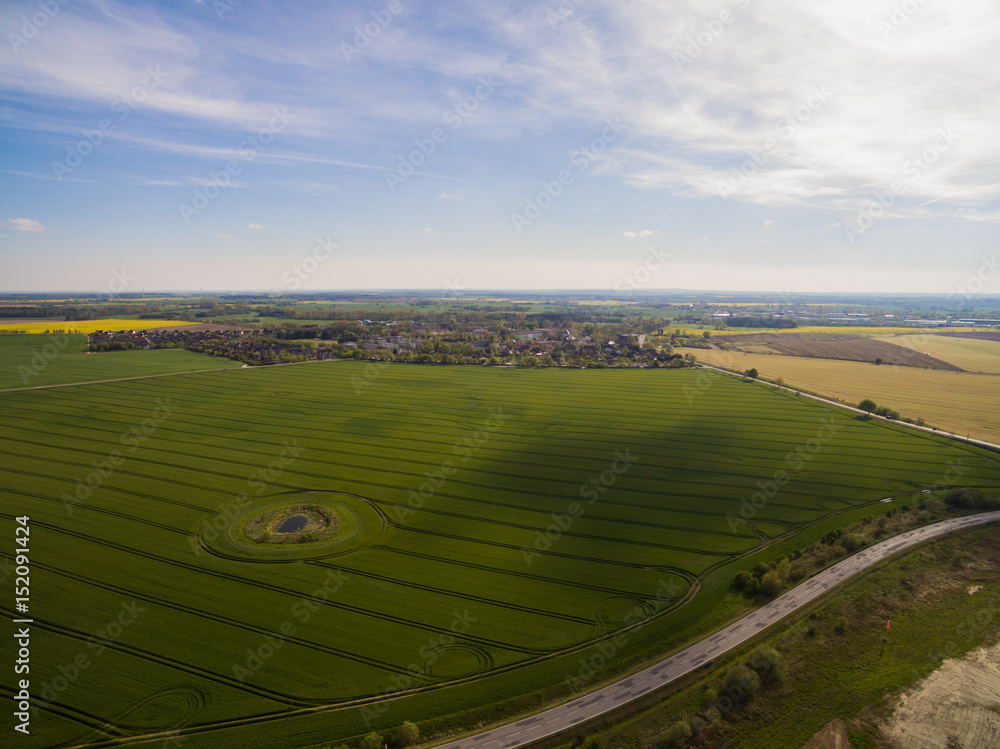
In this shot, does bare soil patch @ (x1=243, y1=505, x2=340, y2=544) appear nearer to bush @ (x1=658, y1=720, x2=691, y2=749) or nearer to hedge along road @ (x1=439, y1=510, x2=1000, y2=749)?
hedge along road @ (x1=439, y1=510, x2=1000, y2=749)

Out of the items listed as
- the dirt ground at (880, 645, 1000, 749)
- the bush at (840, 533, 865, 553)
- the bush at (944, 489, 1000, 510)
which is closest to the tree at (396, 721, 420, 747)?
the dirt ground at (880, 645, 1000, 749)

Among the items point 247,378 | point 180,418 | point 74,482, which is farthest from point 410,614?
point 247,378

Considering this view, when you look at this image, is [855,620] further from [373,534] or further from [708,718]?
[373,534]

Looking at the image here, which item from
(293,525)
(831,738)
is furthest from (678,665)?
(293,525)

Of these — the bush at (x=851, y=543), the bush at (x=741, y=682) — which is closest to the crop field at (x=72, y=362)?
the bush at (x=741, y=682)

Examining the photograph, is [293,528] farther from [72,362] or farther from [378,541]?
[72,362]

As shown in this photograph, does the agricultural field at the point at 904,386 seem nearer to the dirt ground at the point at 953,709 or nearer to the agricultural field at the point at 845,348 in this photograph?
the agricultural field at the point at 845,348
